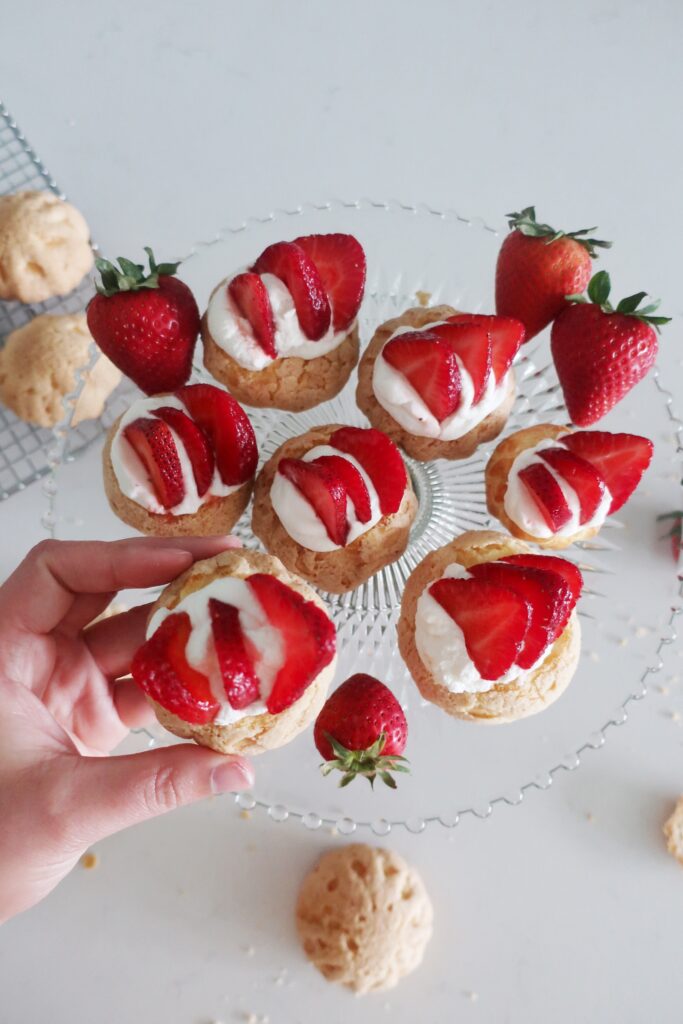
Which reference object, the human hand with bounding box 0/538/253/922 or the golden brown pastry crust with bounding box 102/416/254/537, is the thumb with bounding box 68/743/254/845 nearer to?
the human hand with bounding box 0/538/253/922

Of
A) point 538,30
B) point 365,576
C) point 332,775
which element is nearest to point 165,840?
point 332,775

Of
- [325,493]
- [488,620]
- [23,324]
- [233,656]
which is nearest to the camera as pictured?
[233,656]

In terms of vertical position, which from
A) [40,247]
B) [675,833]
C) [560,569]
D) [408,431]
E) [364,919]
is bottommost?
[675,833]

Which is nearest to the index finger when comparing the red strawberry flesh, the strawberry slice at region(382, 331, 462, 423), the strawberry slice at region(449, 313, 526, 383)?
the red strawberry flesh

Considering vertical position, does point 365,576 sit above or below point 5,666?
below

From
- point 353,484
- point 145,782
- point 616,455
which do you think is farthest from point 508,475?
point 145,782

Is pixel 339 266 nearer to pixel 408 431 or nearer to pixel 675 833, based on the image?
pixel 408 431

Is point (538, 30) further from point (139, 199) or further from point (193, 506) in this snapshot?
point (193, 506)
